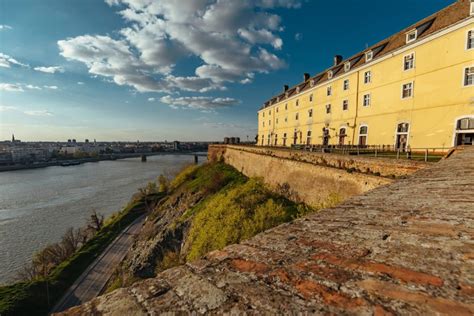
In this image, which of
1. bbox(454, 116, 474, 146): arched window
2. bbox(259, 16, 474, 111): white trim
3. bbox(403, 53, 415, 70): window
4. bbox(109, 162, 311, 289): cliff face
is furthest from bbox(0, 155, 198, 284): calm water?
bbox(403, 53, 415, 70): window

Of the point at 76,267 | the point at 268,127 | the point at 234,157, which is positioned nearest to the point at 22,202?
the point at 76,267

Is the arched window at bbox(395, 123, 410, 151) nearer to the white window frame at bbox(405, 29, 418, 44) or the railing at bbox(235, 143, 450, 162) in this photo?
the railing at bbox(235, 143, 450, 162)

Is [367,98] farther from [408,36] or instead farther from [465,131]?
[465,131]

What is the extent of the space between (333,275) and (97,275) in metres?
25.6

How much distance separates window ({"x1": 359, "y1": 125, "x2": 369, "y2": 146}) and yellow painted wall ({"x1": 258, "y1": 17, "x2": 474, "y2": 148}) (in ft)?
1.27

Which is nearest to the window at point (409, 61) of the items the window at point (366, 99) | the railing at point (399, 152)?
the window at point (366, 99)

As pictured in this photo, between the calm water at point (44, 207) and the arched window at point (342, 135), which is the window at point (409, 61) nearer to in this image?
the arched window at point (342, 135)

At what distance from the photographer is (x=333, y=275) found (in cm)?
144

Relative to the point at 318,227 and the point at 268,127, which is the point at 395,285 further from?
the point at 268,127

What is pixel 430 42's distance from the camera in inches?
623

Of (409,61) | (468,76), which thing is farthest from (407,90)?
(468,76)

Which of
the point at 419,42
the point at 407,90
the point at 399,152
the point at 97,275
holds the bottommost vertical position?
the point at 97,275

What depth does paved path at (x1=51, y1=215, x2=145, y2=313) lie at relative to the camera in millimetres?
17808

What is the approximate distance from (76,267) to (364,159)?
26.4m
